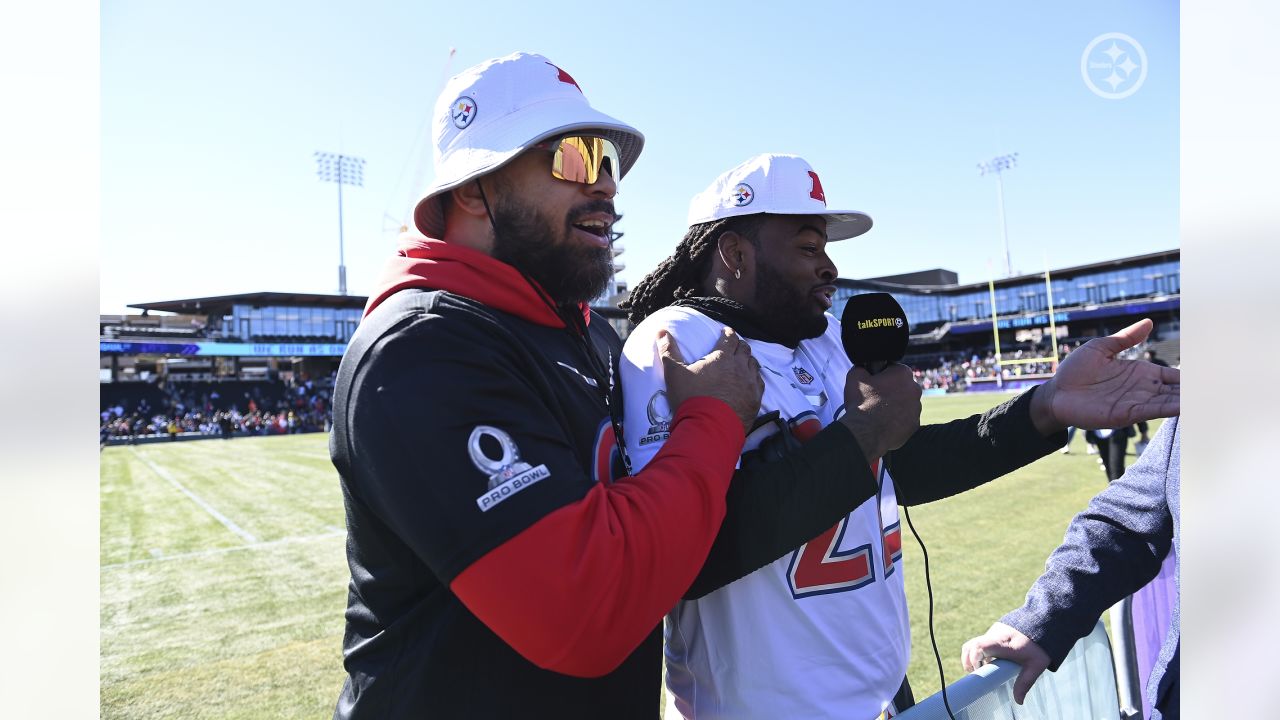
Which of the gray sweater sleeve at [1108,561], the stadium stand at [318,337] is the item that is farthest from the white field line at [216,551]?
the stadium stand at [318,337]

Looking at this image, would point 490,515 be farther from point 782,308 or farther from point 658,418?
point 782,308

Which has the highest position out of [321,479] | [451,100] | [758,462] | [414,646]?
[451,100]

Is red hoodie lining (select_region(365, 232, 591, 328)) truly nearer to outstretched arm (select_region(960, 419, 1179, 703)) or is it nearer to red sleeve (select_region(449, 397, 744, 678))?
→ red sleeve (select_region(449, 397, 744, 678))

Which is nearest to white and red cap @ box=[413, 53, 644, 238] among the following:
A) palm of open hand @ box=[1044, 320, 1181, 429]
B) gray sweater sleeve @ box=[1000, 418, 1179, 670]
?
palm of open hand @ box=[1044, 320, 1181, 429]

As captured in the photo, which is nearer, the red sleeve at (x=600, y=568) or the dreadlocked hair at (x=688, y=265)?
the red sleeve at (x=600, y=568)

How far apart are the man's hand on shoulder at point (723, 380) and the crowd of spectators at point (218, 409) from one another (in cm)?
4126

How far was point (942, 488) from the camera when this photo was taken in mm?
2090

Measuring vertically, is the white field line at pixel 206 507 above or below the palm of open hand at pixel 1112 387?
below

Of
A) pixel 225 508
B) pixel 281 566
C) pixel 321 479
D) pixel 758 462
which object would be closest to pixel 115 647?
pixel 281 566

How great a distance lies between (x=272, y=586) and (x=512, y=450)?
7.31 metres

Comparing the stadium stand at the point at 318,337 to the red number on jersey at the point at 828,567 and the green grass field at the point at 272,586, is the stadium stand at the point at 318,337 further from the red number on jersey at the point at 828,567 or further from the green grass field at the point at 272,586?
the red number on jersey at the point at 828,567

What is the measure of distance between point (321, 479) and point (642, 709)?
16841 millimetres

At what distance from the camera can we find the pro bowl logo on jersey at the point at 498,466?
3.66 ft
